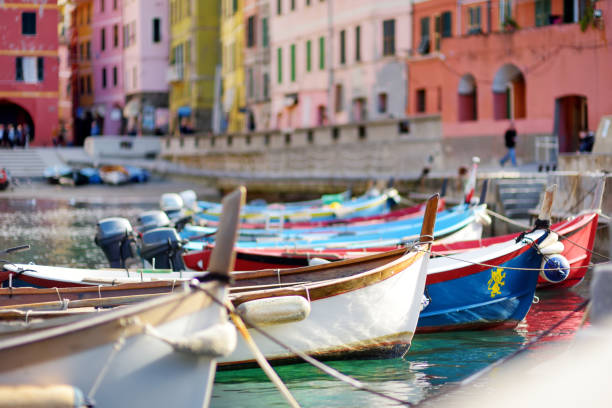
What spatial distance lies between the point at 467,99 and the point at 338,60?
13.2 m

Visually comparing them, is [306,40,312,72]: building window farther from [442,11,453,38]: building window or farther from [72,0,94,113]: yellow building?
[72,0,94,113]: yellow building

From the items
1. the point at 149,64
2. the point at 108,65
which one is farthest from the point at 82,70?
the point at 149,64

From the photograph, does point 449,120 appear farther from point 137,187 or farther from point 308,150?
point 137,187

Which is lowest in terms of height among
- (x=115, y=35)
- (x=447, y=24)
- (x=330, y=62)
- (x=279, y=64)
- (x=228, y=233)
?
(x=228, y=233)

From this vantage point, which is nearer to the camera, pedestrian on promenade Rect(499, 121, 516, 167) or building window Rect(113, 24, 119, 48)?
pedestrian on promenade Rect(499, 121, 516, 167)

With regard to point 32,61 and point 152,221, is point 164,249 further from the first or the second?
point 32,61

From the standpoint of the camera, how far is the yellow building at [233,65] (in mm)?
65438

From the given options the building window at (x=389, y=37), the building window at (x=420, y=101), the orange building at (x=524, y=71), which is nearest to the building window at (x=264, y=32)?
the building window at (x=389, y=37)

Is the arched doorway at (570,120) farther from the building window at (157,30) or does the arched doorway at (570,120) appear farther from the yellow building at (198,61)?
the building window at (157,30)

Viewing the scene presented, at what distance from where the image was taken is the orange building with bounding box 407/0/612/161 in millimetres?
34406

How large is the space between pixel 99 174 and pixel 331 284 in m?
43.3

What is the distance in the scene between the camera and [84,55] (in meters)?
84.3

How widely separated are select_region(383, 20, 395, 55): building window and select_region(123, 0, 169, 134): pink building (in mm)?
27492

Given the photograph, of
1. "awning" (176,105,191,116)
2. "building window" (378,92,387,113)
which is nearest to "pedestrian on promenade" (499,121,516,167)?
"building window" (378,92,387,113)
